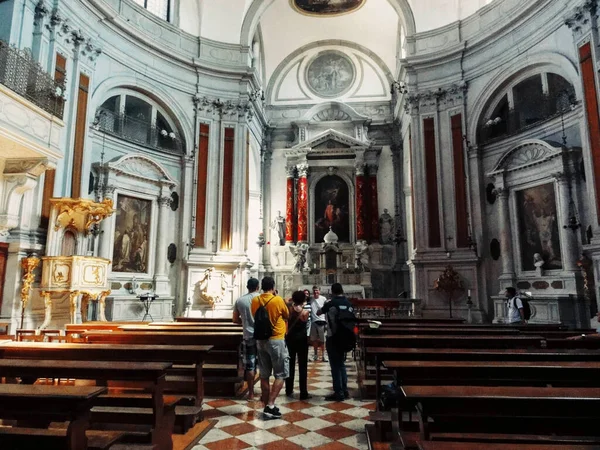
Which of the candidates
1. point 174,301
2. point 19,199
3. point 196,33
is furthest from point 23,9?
point 174,301

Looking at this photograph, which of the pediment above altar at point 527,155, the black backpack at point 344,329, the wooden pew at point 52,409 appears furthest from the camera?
the pediment above altar at point 527,155

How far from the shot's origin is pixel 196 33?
15156mm

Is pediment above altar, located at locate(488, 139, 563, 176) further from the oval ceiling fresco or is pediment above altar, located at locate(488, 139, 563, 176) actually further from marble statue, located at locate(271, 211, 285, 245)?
the oval ceiling fresco

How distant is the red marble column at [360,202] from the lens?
17.9m

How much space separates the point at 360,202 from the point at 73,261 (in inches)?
477

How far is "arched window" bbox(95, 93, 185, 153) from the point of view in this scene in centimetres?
1242

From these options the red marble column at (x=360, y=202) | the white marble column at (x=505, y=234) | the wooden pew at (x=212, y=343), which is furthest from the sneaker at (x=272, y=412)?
the red marble column at (x=360, y=202)

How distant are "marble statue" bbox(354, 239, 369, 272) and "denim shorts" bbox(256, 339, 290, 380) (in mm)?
12823

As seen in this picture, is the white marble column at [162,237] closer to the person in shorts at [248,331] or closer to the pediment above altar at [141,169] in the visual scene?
the pediment above altar at [141,169]

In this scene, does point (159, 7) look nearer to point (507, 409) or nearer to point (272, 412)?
point (272, 412)

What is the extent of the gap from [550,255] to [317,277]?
865cm

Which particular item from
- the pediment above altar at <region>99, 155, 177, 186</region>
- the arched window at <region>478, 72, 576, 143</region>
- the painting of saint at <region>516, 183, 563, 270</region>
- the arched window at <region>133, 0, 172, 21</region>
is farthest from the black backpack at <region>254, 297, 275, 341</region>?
the arched window at <region>133, 0, 172, 21</region>

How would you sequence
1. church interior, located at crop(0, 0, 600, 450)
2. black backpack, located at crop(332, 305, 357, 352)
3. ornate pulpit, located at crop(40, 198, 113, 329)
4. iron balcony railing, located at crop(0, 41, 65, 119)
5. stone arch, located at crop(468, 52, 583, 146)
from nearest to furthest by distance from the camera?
church interior, located at crop(0, 0, 600, 450) < black backpack, located at crop(332, 305, 357, 352) < iron balcony railing, located at crop(0, 41, 65, 119) < ornate pulpit, located at crop(40, 198, 113, 329) < stone arch, located at crop(468, 52, 583, 146)

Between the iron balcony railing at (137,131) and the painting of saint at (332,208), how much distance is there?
6.81 m
